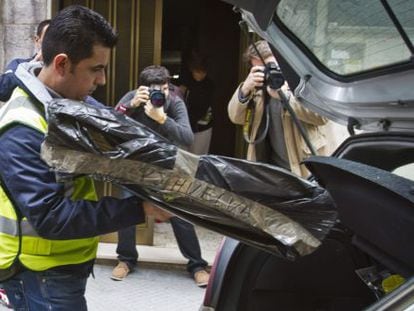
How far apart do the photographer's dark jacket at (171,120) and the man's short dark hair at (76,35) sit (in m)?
2.28

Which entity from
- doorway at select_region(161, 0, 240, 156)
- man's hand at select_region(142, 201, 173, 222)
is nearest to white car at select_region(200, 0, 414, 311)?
man's hand at select_region(142, 201, 173, 222)

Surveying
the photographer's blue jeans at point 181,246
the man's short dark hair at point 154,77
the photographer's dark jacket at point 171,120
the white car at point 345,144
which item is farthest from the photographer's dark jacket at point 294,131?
the white car at point 345,144

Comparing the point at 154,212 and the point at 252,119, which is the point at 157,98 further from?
the point at 154,212

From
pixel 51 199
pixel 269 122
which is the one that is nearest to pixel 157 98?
pixel 269 122

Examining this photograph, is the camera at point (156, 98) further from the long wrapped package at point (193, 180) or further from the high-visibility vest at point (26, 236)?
the long wrapped package at point (193, 180)

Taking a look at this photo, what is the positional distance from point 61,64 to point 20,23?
3.79 meters

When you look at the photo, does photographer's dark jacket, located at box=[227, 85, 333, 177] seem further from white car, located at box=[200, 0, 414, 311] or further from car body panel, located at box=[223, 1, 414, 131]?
white car, located at box=[200, 0, 414, 311]

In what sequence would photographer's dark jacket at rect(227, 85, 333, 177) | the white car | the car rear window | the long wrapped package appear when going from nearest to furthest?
the long wrapped package < the white car < the car rear window < photographer's dark jacket at rect(227, 85, 333, 177)

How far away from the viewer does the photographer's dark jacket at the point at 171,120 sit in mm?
4461

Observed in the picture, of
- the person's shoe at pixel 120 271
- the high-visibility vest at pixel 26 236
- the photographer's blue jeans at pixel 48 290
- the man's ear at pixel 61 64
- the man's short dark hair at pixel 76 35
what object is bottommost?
the person's shoe at pixel 120 271

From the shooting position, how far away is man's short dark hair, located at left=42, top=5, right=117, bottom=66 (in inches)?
78.2

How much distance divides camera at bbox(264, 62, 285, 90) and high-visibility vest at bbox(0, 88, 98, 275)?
79.3 inches

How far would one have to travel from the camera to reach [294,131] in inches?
163

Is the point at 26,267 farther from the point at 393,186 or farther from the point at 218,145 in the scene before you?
the point at 218,145
